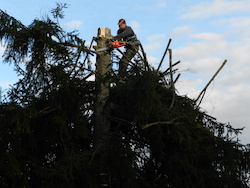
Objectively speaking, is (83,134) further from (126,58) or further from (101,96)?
(126,58)

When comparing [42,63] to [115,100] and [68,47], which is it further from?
[115,100]

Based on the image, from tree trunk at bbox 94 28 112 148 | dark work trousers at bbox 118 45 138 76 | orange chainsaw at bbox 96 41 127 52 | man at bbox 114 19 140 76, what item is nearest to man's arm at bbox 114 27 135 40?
man at bbox 114 19 140 76

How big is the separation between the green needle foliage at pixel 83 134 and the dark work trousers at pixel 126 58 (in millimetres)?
276

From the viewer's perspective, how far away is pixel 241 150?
29.0 ft

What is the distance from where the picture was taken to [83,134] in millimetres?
8148

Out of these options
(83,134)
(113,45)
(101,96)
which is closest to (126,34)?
(113,45)

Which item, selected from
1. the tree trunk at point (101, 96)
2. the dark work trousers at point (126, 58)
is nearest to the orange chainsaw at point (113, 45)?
the tree trunk at point (101, 96)

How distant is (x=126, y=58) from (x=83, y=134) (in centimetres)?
234

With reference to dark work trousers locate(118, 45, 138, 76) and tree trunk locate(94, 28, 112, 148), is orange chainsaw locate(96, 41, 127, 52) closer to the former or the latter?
tree trunk locate(94, 28, 112, 148)

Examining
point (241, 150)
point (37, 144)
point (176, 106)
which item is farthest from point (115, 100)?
point (241, 150)

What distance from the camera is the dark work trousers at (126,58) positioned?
8.94 meters

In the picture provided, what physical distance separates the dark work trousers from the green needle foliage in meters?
0.28

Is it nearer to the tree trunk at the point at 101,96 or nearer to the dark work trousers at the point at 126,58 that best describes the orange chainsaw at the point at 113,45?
the tree trunk at the point at 101,96

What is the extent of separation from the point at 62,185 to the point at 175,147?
2458mm
